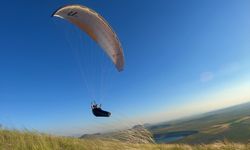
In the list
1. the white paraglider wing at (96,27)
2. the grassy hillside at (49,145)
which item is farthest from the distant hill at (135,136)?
the white paraglider wing at (96,27)

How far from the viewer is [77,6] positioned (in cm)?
1448

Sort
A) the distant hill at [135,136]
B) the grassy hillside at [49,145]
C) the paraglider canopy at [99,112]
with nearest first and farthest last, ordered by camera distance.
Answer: the grassy hillside at [49,145]
the distant hill at [135,136]
the paraglider canopy at [99,112]

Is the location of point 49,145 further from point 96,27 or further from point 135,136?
point 96,27

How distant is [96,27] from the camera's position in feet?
54.6

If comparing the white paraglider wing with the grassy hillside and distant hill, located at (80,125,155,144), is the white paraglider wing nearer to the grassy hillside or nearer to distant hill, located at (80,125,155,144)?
the grassy hillside

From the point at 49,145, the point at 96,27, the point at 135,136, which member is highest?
the point at 96,27

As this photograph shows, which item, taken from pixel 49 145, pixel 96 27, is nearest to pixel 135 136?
pixel 49 145

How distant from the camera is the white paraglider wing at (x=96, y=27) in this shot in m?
14.7

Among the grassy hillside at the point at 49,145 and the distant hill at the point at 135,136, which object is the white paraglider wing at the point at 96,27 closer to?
the grassy hillside at the point at 49,145

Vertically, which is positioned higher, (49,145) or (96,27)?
(96,27)

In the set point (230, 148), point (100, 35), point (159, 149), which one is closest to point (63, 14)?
point (100, 35)

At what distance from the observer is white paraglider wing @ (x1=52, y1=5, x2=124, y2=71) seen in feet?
48.3

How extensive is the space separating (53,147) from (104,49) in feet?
29.0

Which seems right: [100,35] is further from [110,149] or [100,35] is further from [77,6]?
[110,149]
